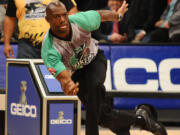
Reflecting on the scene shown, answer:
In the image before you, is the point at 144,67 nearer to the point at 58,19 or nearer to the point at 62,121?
the point at 62,121

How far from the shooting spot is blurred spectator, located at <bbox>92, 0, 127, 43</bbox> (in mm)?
7766

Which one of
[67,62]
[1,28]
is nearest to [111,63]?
[1,28]

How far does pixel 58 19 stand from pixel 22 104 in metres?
1.43

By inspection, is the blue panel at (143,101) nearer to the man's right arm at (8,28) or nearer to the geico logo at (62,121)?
the man's right arm at (8,28)

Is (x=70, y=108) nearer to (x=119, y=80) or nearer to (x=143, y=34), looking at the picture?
(x=119, y=80)

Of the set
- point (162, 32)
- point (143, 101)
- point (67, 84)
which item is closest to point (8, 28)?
point (67, 84)

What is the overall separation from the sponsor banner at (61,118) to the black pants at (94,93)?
1.19 ft

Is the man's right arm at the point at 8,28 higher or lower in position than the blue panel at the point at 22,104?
higher

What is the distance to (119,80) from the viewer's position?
7.52 metres

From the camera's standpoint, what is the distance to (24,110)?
5.68m

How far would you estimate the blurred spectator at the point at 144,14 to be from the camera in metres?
8.19

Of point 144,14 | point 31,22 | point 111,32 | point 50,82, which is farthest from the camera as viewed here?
point 144,14

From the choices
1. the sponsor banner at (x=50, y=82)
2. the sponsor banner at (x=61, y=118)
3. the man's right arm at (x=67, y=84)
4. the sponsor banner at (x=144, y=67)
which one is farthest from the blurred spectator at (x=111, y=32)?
the man's right arm at (x=67, y=84)

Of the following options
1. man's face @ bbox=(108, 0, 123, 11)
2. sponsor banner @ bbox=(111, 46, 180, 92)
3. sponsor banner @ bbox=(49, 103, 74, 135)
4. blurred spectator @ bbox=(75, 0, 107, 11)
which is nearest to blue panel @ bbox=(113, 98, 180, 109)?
sponsor banner @ bbox=(111, 46, 180, 92)
